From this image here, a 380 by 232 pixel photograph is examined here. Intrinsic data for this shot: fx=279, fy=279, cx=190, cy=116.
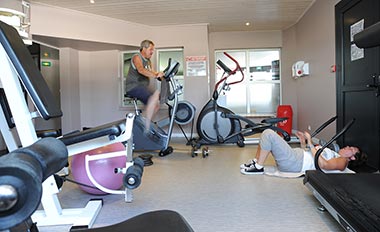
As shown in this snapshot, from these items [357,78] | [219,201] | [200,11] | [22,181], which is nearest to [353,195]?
[219,201]

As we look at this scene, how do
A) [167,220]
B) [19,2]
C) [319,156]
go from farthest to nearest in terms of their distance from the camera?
[19,2], [319,156], [167,220]

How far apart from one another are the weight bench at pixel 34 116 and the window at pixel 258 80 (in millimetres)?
5211

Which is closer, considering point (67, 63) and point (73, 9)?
point (73, 9)

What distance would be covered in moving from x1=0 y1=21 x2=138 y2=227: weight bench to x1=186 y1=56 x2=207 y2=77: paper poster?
168 inches

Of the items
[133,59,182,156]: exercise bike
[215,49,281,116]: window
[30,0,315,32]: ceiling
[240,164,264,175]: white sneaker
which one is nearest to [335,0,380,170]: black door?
[240,164,264,175]: white sneaker

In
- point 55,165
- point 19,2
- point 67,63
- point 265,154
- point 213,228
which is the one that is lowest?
point 213,228

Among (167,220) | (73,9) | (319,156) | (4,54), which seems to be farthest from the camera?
(73,9)

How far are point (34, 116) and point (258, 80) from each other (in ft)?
19.3

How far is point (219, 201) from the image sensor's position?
2213 mm

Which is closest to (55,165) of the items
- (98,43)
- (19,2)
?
(19,2)

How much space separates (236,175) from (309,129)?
2941 mm

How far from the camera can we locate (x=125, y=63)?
21.3ft

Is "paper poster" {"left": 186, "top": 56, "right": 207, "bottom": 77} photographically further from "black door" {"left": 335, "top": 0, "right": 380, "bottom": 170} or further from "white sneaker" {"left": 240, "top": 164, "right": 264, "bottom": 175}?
"white sneaker" {"left": 240, "top": 164, "right": 264, "bottom": 175}

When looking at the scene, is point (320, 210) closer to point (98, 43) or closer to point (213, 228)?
point (213, 228)
